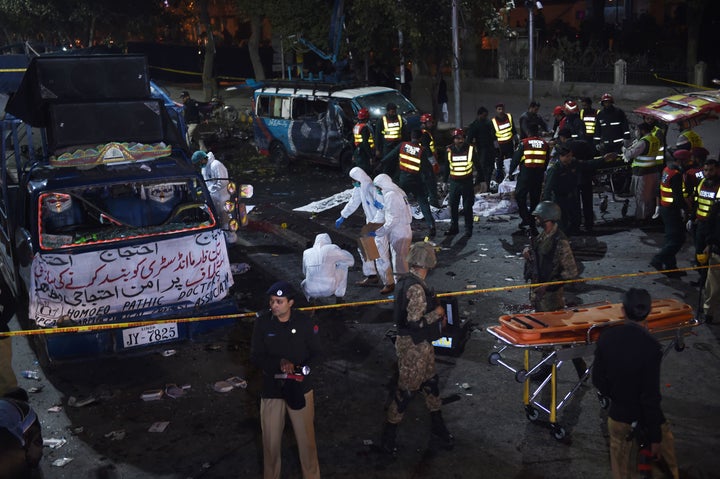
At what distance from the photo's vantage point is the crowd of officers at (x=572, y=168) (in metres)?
10.1

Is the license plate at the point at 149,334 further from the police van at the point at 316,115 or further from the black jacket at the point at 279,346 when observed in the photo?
the police van at the point at 316,115

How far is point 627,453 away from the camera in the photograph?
203 inches

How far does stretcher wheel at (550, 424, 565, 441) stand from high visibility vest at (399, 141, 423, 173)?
265 inches

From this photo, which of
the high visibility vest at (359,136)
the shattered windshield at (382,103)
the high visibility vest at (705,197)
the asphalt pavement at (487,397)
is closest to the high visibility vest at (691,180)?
the high visibility vest at (705,197)

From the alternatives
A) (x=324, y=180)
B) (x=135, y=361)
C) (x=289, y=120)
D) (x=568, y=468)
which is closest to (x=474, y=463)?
(x=568, y=468)

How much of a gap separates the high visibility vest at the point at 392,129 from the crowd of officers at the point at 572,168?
20 millimetres

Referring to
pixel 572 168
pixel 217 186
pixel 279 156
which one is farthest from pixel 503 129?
pixel 279 156

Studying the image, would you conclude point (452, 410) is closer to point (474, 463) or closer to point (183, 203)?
point (474, 463)

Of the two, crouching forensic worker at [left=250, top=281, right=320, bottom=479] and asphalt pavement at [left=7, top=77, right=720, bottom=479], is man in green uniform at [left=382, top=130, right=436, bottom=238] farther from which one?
crouching forensic worker at [left=250, top=281, right=320, bottom=479]

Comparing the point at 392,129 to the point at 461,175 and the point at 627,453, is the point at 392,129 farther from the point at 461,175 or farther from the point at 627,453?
the point at 627,453

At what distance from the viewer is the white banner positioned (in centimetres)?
806

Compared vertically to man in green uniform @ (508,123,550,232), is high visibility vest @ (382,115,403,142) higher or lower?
higher

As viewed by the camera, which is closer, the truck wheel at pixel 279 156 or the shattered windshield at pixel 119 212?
the shattered windshield at pixel 119 212

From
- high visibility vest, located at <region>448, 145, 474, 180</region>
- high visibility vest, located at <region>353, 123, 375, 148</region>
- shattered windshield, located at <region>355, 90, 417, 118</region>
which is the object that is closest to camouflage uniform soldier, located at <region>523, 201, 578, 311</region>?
high visibility vest, located at <region>448, 145, 474, 180</region>
